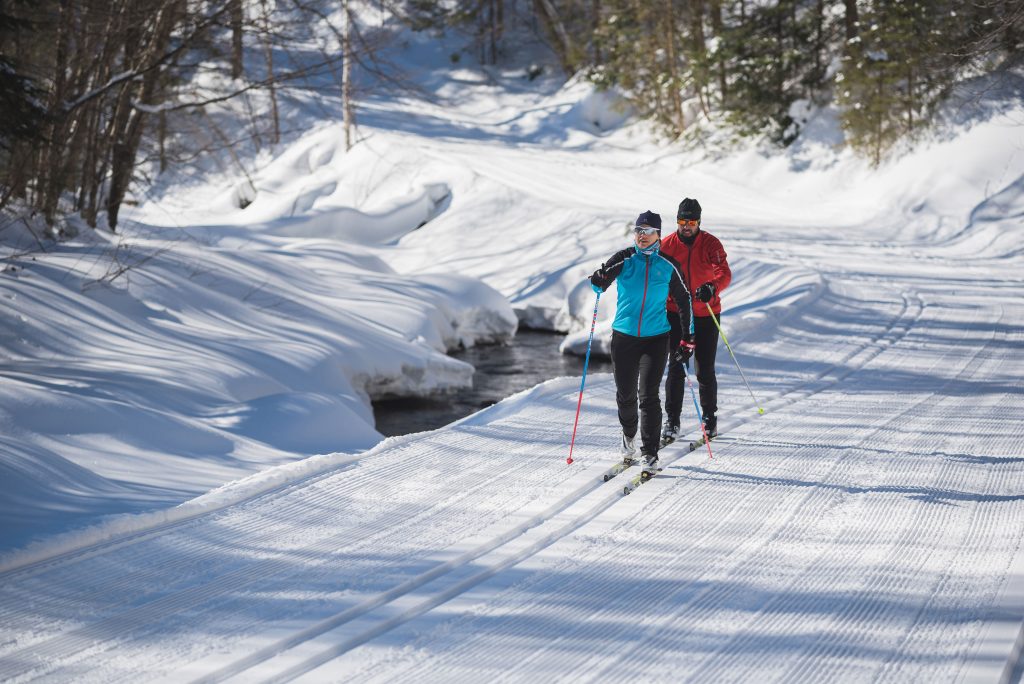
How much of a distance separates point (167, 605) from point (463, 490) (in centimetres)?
220

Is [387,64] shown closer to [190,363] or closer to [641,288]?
[190,363]

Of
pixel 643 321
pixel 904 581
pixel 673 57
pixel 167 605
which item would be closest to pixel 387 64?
pixel 643 321

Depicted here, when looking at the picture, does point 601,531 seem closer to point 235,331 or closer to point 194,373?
point 194,373

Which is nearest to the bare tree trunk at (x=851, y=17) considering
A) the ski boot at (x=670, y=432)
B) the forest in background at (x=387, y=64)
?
the forest in background at (x=387, y=64)

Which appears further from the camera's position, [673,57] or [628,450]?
[673,57]

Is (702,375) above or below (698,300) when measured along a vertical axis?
below

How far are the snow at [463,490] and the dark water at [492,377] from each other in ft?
1.05

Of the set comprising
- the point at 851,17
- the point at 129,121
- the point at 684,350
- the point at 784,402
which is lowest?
the point at 784,402

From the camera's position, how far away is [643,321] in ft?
21.0

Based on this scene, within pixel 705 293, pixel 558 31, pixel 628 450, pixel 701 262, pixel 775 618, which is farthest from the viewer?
pixel 558 31

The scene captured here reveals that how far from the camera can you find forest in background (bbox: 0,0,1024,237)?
9.69 meters

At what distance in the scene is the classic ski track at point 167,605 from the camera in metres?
4.06

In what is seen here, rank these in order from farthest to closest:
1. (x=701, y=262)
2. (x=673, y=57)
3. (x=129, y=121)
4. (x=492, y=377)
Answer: (x=673, y=57) < (x=129, y=121) < (x=492, y=377) < (x=701, y=262)

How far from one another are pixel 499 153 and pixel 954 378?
22080 millimetres
